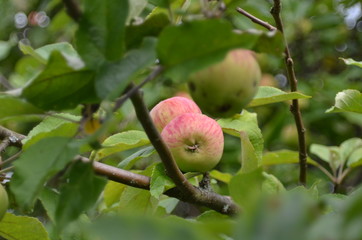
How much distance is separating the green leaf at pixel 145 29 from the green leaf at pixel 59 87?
0.22ft

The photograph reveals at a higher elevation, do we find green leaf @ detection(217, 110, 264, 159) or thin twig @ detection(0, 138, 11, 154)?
thin twig @ detection(0, 138, 11, 154)

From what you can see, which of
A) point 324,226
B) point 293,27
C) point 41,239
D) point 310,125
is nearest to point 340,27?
point 293,27

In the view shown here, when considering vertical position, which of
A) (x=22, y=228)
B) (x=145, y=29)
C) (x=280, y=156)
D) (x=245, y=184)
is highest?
(x=145, y=29)

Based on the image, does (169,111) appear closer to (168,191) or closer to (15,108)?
(168,191)

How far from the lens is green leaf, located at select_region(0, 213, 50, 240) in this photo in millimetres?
1169

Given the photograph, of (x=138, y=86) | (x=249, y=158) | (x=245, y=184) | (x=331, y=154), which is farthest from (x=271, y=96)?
(x=331, y=154)

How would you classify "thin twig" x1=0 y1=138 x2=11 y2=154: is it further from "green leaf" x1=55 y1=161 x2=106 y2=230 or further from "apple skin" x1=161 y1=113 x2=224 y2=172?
"green leaf" x1=55 y1=161 x2=106 y2=230

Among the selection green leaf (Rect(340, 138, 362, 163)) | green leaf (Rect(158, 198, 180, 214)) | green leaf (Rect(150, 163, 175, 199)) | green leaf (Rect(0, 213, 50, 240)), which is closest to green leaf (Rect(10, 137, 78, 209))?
green leaf (Rect(150, 163, 175, 199))

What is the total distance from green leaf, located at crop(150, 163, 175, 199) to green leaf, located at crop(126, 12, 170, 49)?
0.36m

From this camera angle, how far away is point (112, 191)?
4.60ft

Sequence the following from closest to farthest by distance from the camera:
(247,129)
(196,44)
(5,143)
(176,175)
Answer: (196,44) → (176,175) → (5,143) → (247,129)

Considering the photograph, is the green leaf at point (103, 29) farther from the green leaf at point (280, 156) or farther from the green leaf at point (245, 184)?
the green leaf at point (280, 156)

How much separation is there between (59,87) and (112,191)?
691mm

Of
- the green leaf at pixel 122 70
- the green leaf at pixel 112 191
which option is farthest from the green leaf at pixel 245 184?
the green leaf at pixel 112 191
